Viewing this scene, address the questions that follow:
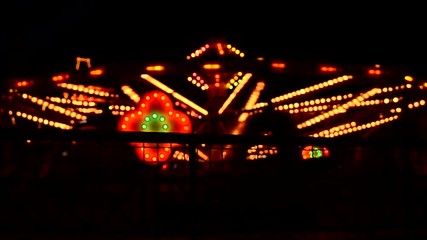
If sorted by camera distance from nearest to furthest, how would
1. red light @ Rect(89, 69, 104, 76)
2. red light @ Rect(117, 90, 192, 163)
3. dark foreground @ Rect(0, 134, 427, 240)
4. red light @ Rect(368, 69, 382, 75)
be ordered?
1. dark foreground @ Rect(0, 134, 427, 240)
2. red light @ Rect(89, 69, 104, 76)
3. red light @ Rect(368, 69, 382, 75)
4. red light @ Rect(117, 90, 192, 163)

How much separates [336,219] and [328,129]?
5.47 metres

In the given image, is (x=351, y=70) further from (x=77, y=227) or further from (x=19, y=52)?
(x=19, y=52)

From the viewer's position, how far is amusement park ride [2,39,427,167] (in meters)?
8.12

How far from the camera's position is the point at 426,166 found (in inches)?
351

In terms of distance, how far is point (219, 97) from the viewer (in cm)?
987

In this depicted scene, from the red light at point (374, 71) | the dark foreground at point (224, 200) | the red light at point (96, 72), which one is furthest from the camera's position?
the red light at point (374, 71)

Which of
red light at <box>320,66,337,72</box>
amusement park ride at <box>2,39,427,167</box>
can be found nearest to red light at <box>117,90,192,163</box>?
amusement park ride at <box>2,39,427,167</box>

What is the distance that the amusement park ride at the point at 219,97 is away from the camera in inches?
320

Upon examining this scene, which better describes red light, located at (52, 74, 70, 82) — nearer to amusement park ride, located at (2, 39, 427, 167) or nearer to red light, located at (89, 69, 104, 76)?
amusement park ride, located at (2, 39, 427, 167)

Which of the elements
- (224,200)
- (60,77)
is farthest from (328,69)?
(60,77)

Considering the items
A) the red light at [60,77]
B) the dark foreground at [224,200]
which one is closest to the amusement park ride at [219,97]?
the red light at [60,77]

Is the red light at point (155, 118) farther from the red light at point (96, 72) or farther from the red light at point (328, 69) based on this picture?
the red light at point (328, 69)

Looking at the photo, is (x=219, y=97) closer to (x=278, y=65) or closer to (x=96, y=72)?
(x=278, y=65)

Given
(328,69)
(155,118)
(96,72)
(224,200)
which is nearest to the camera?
(224,200)
